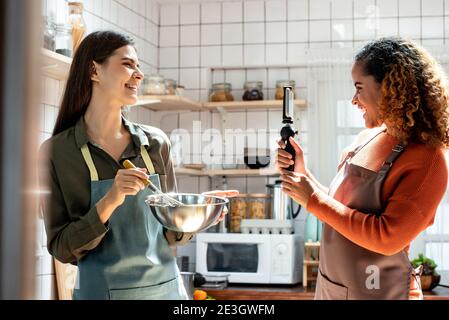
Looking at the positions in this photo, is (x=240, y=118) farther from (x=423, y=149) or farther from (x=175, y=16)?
(x=423, y=149)

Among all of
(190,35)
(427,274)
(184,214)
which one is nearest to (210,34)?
(190,35)

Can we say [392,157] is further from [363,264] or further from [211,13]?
[211,13]

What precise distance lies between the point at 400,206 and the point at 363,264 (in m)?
0.10

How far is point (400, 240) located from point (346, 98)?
5.37 ft

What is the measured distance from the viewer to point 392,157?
72 centimetres

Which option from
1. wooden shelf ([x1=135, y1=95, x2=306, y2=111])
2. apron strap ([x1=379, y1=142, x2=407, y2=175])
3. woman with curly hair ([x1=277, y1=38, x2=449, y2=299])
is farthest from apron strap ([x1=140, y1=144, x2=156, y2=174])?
wooden shelf ([x1=135, y1=95, x2=306, y2=111])

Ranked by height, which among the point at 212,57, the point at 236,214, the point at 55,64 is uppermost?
A: the point at 212,57

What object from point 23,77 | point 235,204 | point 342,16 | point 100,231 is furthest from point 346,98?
point 23,77

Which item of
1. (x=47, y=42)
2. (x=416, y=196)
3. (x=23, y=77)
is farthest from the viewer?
(x=47, y=42)

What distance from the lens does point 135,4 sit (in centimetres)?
220

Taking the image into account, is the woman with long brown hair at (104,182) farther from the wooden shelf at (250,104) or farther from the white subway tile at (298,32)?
the white subway tile at (298,32)

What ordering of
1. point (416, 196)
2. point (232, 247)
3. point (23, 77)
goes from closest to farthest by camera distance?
point (23, 77) < point (416, 196) < point (232, 247)

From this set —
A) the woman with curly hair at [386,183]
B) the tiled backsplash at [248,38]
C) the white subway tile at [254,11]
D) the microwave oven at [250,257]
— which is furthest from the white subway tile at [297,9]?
the woman with curly hair at [386,183]

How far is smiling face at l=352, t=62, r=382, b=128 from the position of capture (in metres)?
0.74
